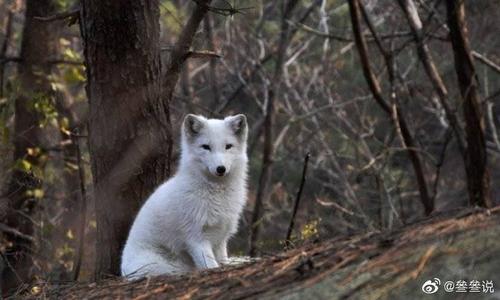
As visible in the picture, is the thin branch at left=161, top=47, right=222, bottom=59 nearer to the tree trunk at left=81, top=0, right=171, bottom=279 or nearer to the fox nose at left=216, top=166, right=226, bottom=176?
the tree trunk at left=81, top=0, right=171, bottom=279

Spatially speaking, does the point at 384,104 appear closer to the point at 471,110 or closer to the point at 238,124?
the point at 471,110

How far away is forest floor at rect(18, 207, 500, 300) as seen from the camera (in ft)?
14.0

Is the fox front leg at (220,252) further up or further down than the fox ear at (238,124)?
further down

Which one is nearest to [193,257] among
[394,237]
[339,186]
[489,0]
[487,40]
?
[394,237]

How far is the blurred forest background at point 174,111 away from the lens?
804 cm

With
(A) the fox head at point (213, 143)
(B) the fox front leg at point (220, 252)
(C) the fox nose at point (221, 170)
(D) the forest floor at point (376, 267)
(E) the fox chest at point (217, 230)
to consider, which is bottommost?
(B) the fox front leg at point (220, 252)

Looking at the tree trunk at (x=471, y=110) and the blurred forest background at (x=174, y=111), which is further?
the tree trunk at (x=471, y=110)

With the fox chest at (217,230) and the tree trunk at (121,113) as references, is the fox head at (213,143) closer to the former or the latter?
the tree trunk at (121,113)

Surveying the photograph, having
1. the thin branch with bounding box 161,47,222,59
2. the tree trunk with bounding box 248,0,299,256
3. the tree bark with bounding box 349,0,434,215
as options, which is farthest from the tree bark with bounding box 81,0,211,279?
the tree trunk with bounding box 248,0,299,256

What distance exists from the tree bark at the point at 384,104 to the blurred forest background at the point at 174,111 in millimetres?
20

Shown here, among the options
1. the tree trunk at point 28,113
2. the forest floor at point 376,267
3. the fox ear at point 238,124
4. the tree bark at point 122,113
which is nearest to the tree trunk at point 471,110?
the fox ear at point 238,124

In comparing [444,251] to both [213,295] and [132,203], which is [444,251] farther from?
[132,203]

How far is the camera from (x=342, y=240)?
552 centimetres

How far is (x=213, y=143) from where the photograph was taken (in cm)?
794
